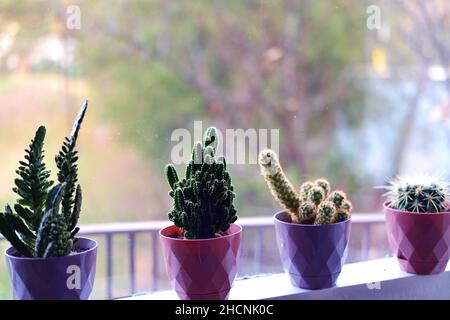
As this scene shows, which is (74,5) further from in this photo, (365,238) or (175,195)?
(365,238)

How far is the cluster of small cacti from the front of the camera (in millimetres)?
946

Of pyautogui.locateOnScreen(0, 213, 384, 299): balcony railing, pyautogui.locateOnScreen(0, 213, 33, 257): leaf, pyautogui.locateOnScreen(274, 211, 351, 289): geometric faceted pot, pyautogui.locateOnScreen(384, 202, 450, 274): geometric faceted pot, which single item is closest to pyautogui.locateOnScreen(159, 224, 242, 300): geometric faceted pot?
pyautogui.locateOnScreen(274, 211, 351, 289): geometric faceted pot

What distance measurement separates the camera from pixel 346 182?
10.1 feet

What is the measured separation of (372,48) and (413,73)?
0.30m

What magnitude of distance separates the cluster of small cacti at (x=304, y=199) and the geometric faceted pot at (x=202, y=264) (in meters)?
0.13

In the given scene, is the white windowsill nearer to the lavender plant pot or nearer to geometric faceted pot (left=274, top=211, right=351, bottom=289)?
geometric faceted pot (left=274, top=211, right=351, bottom=289)

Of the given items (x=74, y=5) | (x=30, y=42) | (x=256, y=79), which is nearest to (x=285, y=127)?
(x=256, y=79)

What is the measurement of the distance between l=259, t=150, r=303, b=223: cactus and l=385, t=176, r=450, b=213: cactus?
0.25 meters

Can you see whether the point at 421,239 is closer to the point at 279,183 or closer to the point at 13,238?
the point at 279,183

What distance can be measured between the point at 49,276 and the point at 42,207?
0.12 meters

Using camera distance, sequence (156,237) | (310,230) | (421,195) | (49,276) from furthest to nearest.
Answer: (156,237) < (421,195) < (310,230) < (49,276)

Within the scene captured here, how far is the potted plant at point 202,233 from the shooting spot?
0.88m

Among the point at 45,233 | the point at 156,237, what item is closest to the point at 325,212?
the point at 45,233

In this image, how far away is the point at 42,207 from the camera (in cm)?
85
